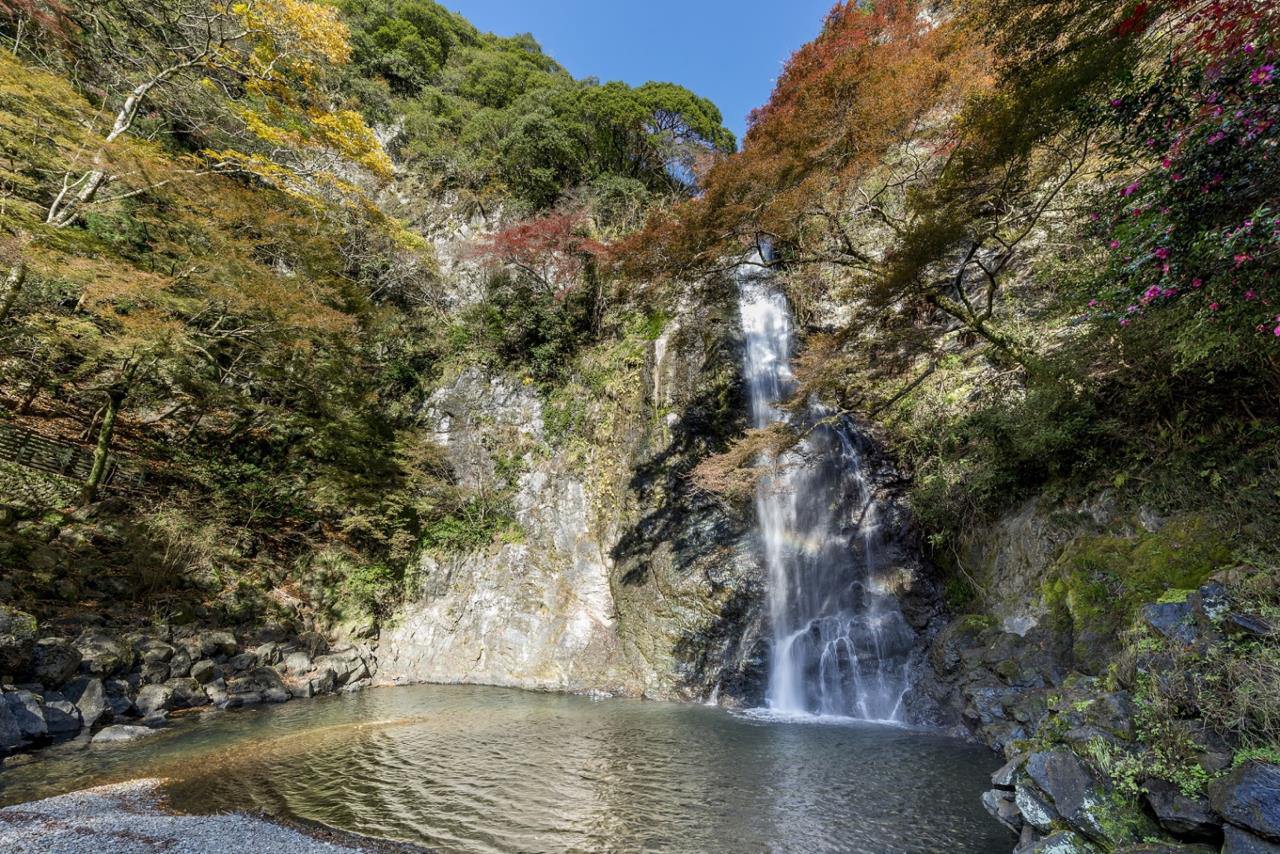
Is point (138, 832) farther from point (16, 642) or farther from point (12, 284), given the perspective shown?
point (12, 284)

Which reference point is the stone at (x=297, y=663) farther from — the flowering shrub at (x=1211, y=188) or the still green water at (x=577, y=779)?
the flowering shrub at (x=1211, y=188)

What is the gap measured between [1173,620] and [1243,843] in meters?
1.75

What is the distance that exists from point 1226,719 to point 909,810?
3.19 m

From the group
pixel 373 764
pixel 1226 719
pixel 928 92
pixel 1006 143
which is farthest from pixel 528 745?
pixel 928 92

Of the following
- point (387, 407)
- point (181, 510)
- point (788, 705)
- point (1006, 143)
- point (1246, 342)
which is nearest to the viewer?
point (1246, 342)

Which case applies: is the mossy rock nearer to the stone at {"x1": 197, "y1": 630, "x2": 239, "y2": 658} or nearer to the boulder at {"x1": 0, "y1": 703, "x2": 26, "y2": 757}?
the boulder at {"x1": 0, "y1": 703, "x2": 26, "y2": 757}

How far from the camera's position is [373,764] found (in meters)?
7.19

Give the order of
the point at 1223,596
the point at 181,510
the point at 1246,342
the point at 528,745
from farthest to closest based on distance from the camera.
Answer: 1. the point at 181,510
2. the point at 528,745
3. the point at 1246,342
4. the point at 1223,596

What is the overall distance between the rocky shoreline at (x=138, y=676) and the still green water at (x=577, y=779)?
2.34 ft

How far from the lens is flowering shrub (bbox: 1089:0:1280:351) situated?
386cm

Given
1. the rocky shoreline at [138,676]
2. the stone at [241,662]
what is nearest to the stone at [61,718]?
the rocky shoreline at [138,676]

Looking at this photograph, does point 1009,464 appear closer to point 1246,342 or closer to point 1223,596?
point 1246,342

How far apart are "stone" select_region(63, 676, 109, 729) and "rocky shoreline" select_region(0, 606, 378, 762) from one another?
0.04ft

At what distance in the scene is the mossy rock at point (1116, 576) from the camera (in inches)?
221
